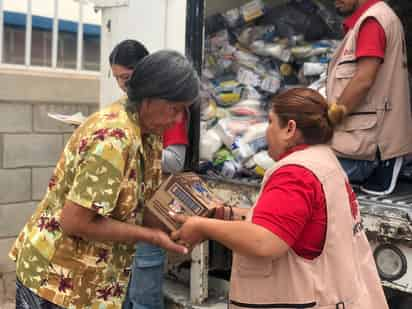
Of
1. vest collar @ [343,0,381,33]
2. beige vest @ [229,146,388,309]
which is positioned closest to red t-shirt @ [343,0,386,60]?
vest collar @ [343,0,381,33]

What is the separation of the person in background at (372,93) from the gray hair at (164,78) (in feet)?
3.95

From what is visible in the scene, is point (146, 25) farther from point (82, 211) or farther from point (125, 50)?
point (82, 211)

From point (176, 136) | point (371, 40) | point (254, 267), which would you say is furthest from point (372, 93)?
point (254, 267)

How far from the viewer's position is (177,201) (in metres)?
2.06

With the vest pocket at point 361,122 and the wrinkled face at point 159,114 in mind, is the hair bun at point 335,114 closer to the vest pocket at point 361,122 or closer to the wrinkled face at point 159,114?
the wrinkled face at point 159,114

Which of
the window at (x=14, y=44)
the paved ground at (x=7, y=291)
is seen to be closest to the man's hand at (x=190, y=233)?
the paved ground at (x=7, y=291)

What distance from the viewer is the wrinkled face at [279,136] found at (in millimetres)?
1812

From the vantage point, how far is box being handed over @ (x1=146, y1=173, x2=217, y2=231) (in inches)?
79.8

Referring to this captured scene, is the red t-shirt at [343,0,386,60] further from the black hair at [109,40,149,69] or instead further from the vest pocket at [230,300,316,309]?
the vest pocket at [230,300,316,309]

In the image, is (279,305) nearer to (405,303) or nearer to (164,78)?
(164,78)

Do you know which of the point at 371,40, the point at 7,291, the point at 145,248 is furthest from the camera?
the point at 7,291

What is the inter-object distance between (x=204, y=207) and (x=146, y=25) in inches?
71.8

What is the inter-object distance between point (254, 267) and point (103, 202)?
1.66ft

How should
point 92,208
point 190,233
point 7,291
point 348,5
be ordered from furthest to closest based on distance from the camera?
1. point 7,291
2. point 348,5
3. point 190,233
4. point 92,208
